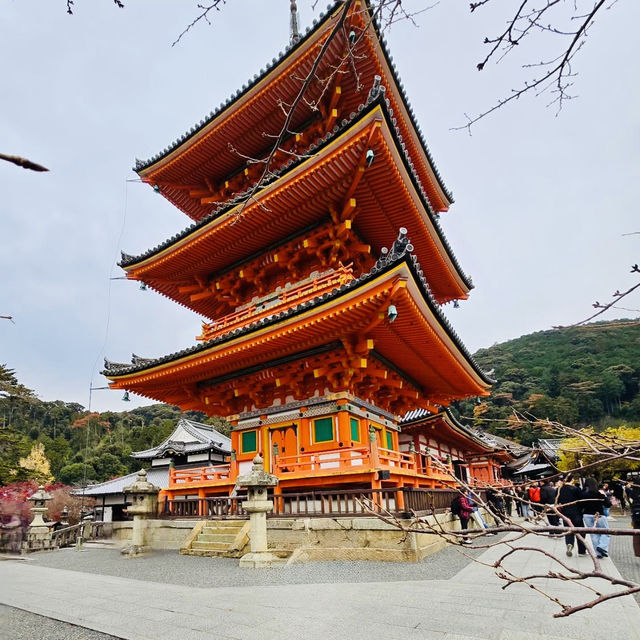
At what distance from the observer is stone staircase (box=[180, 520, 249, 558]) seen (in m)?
10.4

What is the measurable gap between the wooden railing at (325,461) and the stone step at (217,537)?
1.80 m

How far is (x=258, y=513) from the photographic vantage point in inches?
373

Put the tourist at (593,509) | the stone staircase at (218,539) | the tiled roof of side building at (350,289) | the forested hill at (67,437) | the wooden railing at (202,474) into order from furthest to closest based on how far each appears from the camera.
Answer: the forested hill at (67,437), the wooden railing at (202,474), the stone staircase at (218,539), the tiled roof of side building at (350,289), the tourist at (593,509)

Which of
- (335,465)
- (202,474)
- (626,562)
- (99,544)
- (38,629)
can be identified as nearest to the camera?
(38,629)

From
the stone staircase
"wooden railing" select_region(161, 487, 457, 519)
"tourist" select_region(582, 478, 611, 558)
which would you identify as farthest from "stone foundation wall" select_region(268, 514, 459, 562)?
"tourist" select_region(582, 478, 611, 558)

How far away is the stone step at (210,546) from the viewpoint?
10.7m

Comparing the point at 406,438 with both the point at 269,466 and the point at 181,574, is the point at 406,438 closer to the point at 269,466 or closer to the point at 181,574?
the point at 269,466

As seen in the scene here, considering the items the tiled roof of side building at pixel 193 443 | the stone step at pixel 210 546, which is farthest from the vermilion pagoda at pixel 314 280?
the tiled roof of side building at pixel 193 443

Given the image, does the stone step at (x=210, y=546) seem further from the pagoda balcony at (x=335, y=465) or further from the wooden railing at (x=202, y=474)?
the wooden railing at (x=202, y=474)

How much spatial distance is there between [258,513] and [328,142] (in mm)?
8161

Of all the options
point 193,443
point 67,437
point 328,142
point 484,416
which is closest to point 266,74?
point 328,142

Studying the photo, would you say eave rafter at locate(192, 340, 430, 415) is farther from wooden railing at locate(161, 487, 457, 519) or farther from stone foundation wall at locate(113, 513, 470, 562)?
stone foundation wall at locate(113, 513, 470, 562)

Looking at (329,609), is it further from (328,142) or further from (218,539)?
(328,142)

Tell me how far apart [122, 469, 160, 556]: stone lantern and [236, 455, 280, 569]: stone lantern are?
15.0 ft
